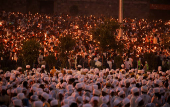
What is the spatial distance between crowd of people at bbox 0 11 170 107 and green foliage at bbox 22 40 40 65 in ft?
2.12

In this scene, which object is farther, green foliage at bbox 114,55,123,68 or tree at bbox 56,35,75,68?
green foliage at bbox 114,55,123,68

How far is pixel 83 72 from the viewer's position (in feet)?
46.6

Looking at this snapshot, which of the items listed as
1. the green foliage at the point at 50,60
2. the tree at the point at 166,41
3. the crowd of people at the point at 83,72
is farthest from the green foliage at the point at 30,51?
the tree at the point at 166,41

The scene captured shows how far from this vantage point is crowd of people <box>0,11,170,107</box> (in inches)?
335

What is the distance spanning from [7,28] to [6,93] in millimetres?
18305

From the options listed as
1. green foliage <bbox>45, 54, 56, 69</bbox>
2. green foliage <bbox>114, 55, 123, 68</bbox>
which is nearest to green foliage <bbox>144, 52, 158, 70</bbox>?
green foliage <bbox>114, 55, 123, 68</bbox>

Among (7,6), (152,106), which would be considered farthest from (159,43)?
(7,6)

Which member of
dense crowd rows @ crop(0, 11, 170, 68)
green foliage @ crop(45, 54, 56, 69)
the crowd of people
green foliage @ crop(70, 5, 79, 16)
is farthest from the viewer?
green foliage @ crop(70, 5, 79, 16)

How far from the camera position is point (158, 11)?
50438 mm

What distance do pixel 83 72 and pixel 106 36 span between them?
592cm

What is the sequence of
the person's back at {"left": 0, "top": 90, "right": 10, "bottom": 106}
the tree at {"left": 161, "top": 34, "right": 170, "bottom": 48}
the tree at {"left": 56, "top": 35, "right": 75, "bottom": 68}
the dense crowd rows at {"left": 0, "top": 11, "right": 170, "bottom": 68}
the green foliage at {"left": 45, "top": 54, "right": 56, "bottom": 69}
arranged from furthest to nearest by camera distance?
the tree at {"left": 161, "top": 34, "right": 170, "bottom": 48}, the dense crowd rows at {"left": 0, "top": 11, "right": 170, "bottom": 68}, the tree at {"left": 56, "top": 35, "right": 75, "bottom": 68}, the green foliage at {"left": 45, "top": 54, "right": 56, "bottom": 69}, the person's back at {"left": 0, "top": 90, "right": 10, "bottom": 106}

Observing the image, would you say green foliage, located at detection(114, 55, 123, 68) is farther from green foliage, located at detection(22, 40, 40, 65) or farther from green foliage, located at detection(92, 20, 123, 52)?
green foliage, located at detection(22, 40, 40, 65)

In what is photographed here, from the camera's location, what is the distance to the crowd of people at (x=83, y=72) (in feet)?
27.9

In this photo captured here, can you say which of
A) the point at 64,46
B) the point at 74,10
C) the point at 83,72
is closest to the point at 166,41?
the point at 64,46
